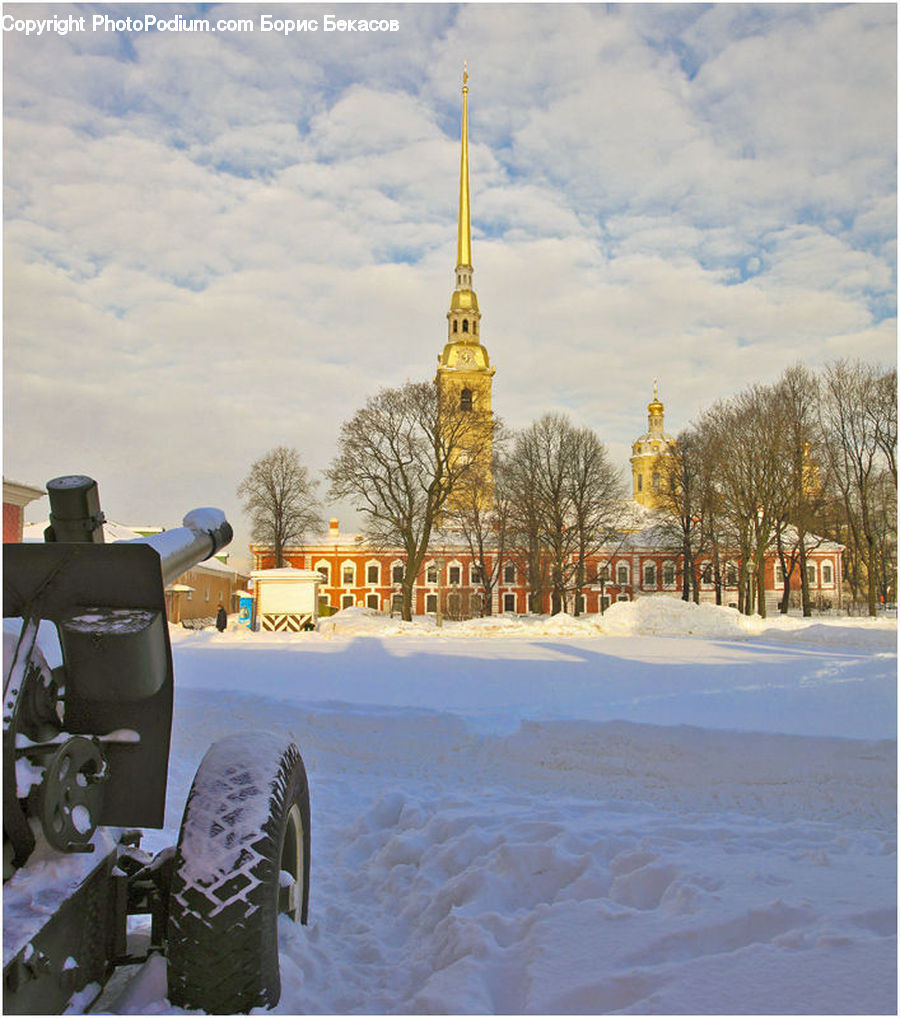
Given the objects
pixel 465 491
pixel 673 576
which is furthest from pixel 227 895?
pixel 673 576

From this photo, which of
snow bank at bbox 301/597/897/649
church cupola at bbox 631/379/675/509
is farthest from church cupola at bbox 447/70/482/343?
snow bank at bbox 301/597/897/649

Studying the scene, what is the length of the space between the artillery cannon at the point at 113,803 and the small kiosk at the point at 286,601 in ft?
82.1

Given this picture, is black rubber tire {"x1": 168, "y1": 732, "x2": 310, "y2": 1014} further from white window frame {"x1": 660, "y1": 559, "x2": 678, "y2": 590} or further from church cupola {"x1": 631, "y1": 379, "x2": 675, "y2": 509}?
church cupola {"x1": 631, "y1": 379, "x2": 675, "y2": 509}

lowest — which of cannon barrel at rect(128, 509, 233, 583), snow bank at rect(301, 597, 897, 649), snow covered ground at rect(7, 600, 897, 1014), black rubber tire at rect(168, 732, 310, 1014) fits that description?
snow bank at rect(301, 597, 897, 649)

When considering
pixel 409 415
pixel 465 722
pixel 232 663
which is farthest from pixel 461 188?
pixel 465 722

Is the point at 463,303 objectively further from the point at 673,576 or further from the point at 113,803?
the point at 113,803

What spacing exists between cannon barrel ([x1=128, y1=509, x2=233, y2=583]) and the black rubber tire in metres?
0.66

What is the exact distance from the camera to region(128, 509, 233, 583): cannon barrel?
103 inches

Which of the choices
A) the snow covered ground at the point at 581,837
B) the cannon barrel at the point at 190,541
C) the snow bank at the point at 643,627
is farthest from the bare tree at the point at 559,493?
the cannon barrel at the point at 190,541

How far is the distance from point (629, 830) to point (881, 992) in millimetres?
2212

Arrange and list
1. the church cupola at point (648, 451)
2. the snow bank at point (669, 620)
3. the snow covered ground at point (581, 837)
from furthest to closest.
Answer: the church cupola at point (648, 451) < the snow bank at point (669, 620) < the snow covered ground at point (581, 837)

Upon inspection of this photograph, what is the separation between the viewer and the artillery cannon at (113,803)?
216 centimetres

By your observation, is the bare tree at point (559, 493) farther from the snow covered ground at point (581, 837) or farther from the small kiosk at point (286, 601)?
the snow covered ground at point (581, 837)

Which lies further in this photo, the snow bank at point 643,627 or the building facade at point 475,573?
the building facade at point 475,573
